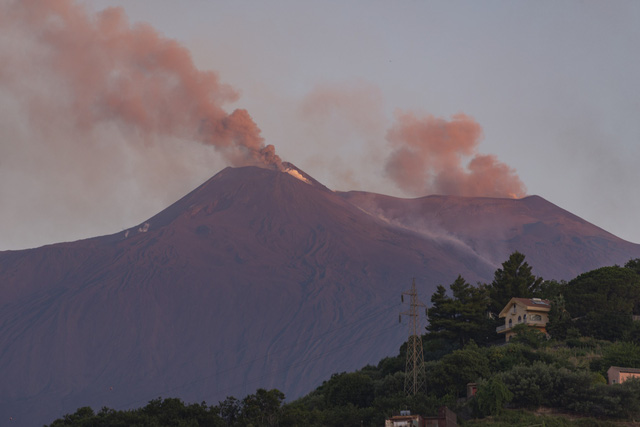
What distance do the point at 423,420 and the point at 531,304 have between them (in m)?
31.7

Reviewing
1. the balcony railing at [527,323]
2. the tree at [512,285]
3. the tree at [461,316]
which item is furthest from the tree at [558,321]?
the tree at [512,285]

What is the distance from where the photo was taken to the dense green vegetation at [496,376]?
6700 centimetres

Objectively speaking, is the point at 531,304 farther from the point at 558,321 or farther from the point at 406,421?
the point at 406,421

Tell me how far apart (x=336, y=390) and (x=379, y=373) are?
10457mm

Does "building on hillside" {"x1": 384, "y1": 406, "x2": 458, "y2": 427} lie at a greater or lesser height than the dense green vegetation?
lesser

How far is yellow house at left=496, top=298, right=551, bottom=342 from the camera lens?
9050cm

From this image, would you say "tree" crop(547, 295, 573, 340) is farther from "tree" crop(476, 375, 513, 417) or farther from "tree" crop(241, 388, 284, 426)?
"tree" crop(241, 388, 284, 426)

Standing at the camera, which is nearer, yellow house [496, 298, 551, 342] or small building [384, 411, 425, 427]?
small building [384, 411, 425, 427]

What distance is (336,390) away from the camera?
80.9 metres

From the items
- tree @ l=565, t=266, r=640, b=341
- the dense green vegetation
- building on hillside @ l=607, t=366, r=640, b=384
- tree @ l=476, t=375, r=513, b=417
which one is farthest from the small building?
tree @ l=565, t=266, r=640, b=341

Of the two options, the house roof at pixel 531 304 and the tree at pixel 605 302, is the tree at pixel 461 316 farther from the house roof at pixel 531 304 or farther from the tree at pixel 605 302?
the tree at pixel 605 302

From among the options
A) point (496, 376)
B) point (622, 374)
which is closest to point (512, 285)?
point (496, 376)

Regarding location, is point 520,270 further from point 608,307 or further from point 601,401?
point 601,401

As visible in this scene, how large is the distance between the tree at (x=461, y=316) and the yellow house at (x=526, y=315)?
2358mm
